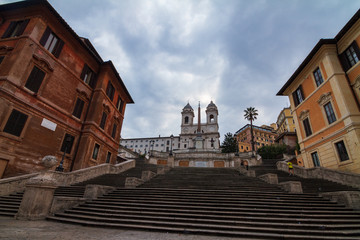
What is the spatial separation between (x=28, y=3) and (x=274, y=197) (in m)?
23.1

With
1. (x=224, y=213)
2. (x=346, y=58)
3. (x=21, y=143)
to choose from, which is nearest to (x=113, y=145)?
(x=21, y=143)

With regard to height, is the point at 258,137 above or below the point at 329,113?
above

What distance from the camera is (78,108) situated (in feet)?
58.9

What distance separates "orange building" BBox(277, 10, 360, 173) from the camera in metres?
14.0

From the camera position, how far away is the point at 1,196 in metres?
9.52

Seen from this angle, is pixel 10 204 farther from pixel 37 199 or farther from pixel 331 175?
pixel 331 175

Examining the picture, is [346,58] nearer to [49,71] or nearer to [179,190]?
[179,190]

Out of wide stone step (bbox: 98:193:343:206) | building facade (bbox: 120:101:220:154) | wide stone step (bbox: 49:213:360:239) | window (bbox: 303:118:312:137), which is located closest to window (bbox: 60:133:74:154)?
wide stone step (bbox: 98:193:343:206)

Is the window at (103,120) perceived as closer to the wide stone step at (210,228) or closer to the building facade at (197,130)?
the wide stone step at (210,228)

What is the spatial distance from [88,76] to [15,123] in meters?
9.44

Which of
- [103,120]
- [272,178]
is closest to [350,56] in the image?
[272,178]

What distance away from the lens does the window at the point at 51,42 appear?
48.6ft

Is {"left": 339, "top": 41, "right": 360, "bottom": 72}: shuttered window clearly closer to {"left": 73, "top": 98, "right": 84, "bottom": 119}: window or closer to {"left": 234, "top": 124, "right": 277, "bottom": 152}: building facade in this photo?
→ {"left": 73, "top": 98, "right": 84, "bottom": 119}: window

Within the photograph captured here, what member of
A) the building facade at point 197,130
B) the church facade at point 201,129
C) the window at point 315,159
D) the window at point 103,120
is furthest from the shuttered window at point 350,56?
the church facade at point 201,129
